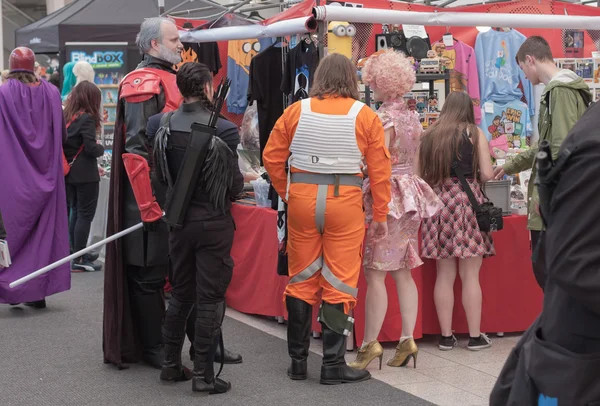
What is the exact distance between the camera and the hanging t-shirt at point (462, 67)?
22.4ft

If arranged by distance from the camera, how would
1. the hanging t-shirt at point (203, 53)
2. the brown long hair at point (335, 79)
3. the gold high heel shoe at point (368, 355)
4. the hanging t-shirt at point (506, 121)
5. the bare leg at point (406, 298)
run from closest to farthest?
the brown long hair at point (335, 79), the gold high heel shoe at point (368, 355), the bare leg at point (406, 298), the hanging t-shirt at point (506, 121), the hanging t-shirt at point (203, 53)

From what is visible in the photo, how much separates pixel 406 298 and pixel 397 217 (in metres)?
0.48

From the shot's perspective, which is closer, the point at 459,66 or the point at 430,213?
the point at 430,213

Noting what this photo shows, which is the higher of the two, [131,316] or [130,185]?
[130,185]

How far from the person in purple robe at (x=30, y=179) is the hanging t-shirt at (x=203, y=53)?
1.41 m

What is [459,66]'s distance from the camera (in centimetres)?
716

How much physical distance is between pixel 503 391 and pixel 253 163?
5343 millimetres

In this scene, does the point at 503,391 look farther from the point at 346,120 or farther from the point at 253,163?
the point at 253,163

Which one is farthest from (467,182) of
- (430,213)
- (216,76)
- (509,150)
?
(216,76)

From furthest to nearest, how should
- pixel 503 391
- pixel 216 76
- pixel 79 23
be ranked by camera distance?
pixel 79 23 → pixel 216 76 → pixel 503 391

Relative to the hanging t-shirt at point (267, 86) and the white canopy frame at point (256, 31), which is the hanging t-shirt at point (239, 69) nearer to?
the white canopy frame at point (256, 31)

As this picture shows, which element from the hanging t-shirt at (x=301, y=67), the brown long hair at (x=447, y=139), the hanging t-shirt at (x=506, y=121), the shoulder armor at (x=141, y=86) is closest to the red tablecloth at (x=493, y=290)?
the brown long hair at (x=447, y=139)

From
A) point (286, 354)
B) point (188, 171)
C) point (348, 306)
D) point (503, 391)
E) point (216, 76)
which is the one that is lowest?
point (286, 354)

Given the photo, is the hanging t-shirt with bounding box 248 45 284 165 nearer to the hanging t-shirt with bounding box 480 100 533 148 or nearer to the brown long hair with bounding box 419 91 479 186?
the brown long hair with bounding box 419 91 479 186
